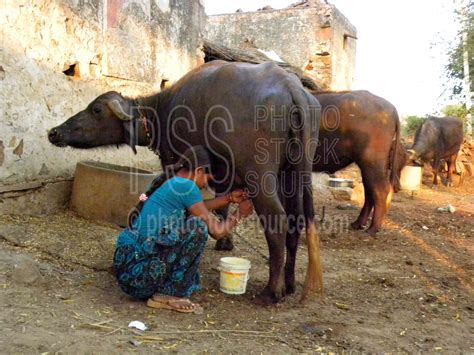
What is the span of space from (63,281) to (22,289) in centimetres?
39

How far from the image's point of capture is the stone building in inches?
596

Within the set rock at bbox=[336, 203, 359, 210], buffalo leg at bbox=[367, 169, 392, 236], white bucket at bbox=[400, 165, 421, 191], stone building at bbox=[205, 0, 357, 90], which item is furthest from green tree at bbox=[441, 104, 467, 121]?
buffalo leg at bbox=[367, 169, 392, 236]

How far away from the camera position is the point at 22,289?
12.1 feet

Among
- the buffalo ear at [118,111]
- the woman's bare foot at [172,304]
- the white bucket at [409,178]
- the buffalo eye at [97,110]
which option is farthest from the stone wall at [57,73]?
the white bucket at [409,178]

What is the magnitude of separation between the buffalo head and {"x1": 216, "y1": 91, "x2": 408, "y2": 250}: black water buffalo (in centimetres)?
293

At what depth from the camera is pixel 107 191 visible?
586 centimetres

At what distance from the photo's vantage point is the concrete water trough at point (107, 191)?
5785mm

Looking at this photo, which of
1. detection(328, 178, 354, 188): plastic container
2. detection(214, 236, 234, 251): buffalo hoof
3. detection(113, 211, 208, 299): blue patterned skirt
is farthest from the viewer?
detection(328, 178, 354, 188): plastic container

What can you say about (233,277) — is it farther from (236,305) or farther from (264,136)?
(264,136)

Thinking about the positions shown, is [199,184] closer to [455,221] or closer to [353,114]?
[353,114]

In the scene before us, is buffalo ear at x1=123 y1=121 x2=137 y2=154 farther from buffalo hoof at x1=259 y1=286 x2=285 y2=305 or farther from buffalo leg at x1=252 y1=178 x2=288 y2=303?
buffalo hoof at x1=259 y1=286 x2=285 y2=305

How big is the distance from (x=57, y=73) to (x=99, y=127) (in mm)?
1339

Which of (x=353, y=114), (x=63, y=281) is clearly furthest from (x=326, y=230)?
(x=63, y=281)

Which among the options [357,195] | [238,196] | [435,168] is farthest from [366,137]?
[435,168]
